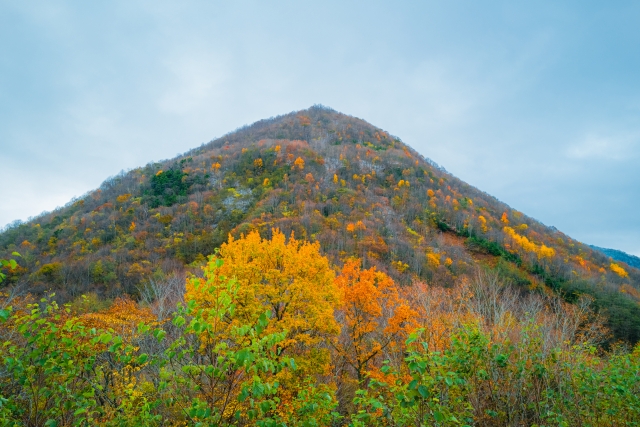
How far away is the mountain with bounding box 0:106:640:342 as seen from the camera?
1877 inches

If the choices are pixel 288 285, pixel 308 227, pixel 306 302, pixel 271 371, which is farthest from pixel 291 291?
pixel 308 227

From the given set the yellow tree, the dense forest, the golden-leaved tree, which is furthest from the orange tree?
the yellow tree

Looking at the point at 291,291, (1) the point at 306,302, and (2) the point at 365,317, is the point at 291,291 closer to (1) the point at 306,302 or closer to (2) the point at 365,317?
(1) the point at 306,302

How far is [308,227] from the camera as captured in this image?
58781 mm

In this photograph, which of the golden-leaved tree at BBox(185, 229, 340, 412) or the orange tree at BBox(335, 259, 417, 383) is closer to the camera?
the golden-leaved tree at BBox(185, 229, 340, 412)

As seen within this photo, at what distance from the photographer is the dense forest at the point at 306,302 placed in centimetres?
354

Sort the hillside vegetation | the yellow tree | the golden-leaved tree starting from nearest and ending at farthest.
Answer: the hillside vegetation, the golden-leaved tree, the yellow tree

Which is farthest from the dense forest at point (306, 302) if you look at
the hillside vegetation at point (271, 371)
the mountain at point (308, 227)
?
the mountain at point (308, 227)

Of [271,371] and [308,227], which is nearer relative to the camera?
[271,371]

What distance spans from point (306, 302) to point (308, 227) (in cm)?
4485

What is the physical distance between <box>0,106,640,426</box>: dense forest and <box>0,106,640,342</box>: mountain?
532 mm

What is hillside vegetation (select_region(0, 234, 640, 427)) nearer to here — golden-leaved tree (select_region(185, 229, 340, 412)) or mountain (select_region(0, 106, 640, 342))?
golden-leaved tree (select_region(185, 229, 340, 412))

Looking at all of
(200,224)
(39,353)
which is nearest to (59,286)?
(200,224)

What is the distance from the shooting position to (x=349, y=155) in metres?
102
